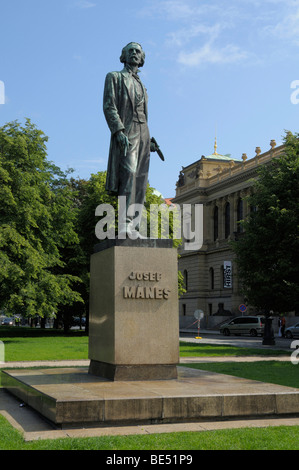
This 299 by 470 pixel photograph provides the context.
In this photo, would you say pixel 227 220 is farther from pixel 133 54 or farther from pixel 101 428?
pixel 101 428

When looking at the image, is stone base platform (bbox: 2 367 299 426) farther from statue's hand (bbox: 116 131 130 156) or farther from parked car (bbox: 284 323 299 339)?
parked car (bbox: 284 323 299 339)

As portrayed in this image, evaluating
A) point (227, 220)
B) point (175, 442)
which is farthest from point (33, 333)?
point (175, 442)

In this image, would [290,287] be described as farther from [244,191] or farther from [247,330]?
[244,191]

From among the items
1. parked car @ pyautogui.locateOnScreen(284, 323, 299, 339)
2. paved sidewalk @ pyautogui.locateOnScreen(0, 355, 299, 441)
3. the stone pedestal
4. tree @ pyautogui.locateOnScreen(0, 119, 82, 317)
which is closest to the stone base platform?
paved sidewalk @ pyautogui.locateOnScreen(0, 355, 299, 441)

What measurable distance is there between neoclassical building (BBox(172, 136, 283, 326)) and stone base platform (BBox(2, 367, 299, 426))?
185 feet

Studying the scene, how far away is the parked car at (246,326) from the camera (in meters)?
50.0

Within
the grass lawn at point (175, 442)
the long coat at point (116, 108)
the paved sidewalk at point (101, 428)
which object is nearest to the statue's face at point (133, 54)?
the long coat at point (116, 108)

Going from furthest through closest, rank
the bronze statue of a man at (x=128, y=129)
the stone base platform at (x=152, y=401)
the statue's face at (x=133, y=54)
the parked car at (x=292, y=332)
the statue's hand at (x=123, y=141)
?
the parked car at (x=292, y=332), the statue's face at (x=133, y=54), the bronze statue of a man at (x=128, y=129), the statue's hand at (x=123, y=141), the stone base platform at (x=152, y=401)

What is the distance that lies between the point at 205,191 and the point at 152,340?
6852 cm

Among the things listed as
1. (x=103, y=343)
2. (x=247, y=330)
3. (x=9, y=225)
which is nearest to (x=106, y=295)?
(x=103, y=343)

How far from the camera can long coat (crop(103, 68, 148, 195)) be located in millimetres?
11555

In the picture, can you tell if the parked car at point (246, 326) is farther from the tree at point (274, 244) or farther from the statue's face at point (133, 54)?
the statue's face at point (133, 54)

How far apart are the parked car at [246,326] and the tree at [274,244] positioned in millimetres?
19539
